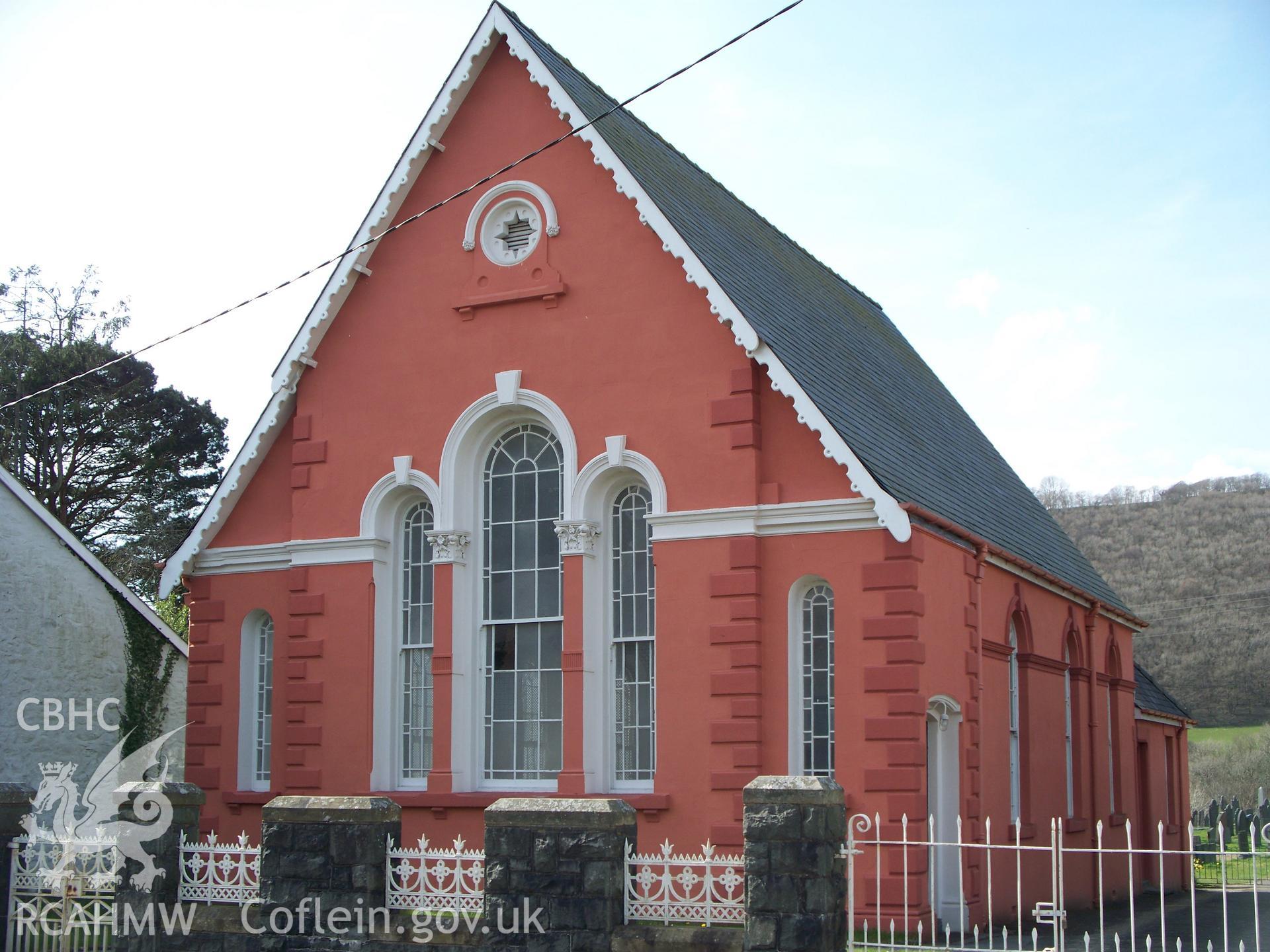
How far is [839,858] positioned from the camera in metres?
11.6

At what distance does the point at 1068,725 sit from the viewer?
80.4 ft

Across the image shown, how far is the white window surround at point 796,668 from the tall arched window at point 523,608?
9.92 ft

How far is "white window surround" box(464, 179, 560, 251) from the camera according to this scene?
19.3 m

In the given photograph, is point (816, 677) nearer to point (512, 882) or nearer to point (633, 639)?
point (633, 639)

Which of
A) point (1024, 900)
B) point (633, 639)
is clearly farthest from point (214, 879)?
point (1024, 900)

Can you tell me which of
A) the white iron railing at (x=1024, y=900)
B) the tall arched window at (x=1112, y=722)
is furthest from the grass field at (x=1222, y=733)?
the tall arched window at (x=1112, y=722)

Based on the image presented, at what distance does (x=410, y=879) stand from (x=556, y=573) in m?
4.91

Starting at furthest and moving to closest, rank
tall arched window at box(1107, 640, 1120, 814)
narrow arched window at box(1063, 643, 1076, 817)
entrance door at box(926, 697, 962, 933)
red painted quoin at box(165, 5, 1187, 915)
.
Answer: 1. tall arched window at box(1107, 640, 1120, 814)
2. narrow arched window at box(1063, 643, 1076, 817)
3. entrance door at box(926, 697, 962, 933)
4. red painted quoin at box(165, 5, 1187, 915)

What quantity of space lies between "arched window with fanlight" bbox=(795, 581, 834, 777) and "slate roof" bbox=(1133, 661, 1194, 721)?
1435cm

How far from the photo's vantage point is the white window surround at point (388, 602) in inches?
765

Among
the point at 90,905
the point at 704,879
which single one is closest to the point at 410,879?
the point at 90,905

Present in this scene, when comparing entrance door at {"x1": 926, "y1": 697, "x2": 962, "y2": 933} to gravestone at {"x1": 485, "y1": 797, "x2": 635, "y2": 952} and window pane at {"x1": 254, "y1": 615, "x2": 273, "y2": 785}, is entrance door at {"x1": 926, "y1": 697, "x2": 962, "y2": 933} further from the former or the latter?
window pane at {"x1": 254, "y1": 615, "x2": 273, "y2": 785}

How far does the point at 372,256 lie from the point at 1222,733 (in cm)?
5709

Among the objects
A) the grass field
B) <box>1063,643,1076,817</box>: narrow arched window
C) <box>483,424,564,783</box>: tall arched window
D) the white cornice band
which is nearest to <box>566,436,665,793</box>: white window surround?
the white cornice band
